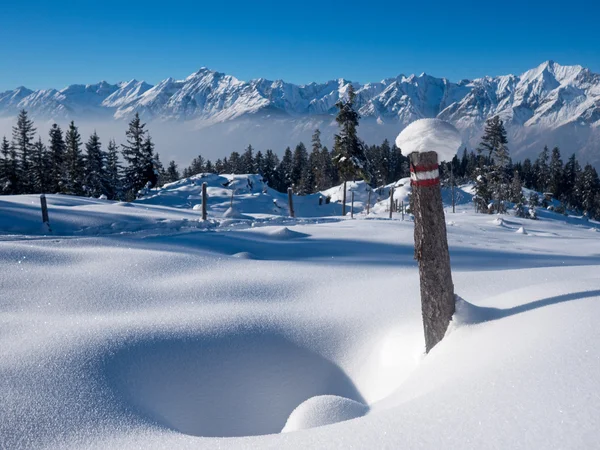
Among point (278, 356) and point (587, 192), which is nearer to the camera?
point (278, 356)

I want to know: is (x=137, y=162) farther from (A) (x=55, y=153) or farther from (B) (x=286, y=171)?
(B) (x=286, y=171)

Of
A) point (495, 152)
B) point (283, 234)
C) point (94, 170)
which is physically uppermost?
point (495, 152)

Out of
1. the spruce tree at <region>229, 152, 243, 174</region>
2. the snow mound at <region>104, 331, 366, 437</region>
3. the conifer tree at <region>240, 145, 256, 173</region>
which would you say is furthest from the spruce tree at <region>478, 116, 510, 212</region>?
the spruce tree at <region>229, 152, 243, 174</region>

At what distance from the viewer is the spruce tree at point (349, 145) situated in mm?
28781

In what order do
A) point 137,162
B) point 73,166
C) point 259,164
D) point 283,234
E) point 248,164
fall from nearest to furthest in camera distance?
point 283,234 < point 73,166 < point 137,162 < point 248,164 < point 259,164

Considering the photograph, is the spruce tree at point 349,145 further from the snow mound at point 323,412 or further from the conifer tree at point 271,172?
the conifer tree at point 271,172

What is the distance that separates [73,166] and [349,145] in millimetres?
26975

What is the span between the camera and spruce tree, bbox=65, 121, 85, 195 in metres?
36.8

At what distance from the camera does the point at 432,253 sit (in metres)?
3.46

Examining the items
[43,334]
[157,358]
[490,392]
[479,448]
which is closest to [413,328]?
[490,392]

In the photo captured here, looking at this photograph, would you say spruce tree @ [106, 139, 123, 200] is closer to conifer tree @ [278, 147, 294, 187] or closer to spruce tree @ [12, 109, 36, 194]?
spruce tree @ [12, 109, 36, 194]

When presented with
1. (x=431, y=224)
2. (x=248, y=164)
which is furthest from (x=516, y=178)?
(x=431, y=224)

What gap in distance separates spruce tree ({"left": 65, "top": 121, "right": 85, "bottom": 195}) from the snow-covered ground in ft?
113

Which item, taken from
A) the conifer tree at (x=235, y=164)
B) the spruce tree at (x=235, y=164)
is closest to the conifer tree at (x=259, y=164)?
the spruce tree at (x=235, y=164)
